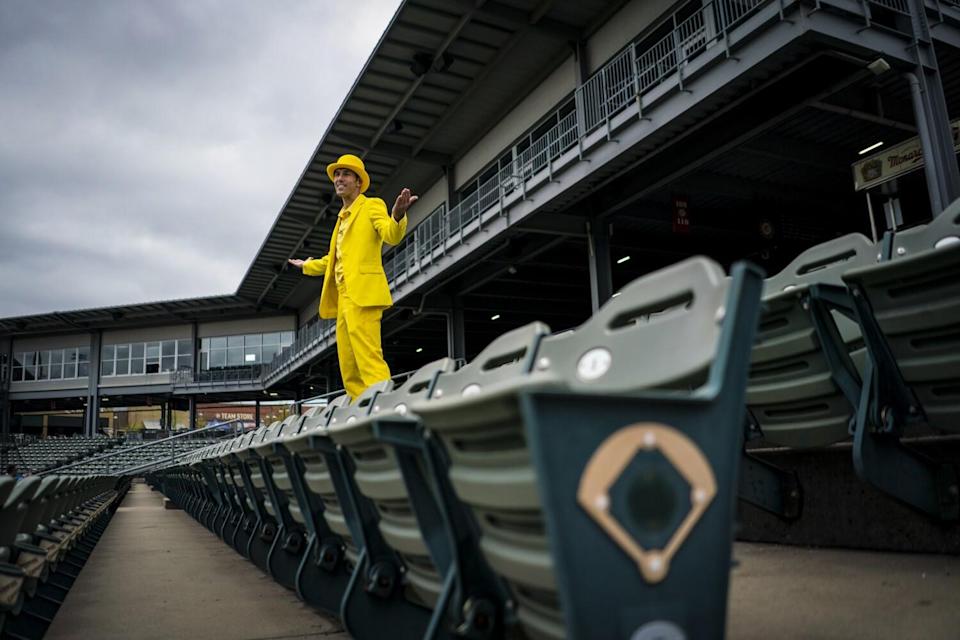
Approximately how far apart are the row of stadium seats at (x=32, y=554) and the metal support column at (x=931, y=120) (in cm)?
859

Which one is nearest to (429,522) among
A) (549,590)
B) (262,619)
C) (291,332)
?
(549,590)

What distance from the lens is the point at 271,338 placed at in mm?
38250

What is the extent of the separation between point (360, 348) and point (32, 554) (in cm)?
282

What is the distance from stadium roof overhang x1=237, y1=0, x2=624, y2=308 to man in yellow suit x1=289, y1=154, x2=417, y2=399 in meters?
9.04

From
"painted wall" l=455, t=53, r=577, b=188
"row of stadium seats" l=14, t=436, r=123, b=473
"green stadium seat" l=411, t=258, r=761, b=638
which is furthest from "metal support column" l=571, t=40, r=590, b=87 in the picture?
"row of stadium seats" l=14, t=436, r=123, b=473

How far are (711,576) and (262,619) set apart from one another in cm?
A: 225

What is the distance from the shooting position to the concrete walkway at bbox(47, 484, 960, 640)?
1.85 metres

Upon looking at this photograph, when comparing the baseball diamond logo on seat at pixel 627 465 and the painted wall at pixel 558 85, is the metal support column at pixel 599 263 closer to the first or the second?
the painted wall at pixel 558 85

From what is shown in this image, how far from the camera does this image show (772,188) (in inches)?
549

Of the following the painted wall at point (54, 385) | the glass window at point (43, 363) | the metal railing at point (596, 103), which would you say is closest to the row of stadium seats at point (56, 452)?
the painted wall at point (54, 385)

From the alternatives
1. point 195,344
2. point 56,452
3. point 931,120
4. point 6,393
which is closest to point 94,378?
point 6,393

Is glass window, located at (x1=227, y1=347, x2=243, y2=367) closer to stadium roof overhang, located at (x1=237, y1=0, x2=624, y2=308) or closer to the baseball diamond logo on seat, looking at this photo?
stadium roof overhang, located at (x1=237, y1=0, x2=624, y2=308)

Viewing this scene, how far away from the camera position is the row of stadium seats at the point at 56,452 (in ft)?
82.4

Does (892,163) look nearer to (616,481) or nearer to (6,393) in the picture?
(616,481)
